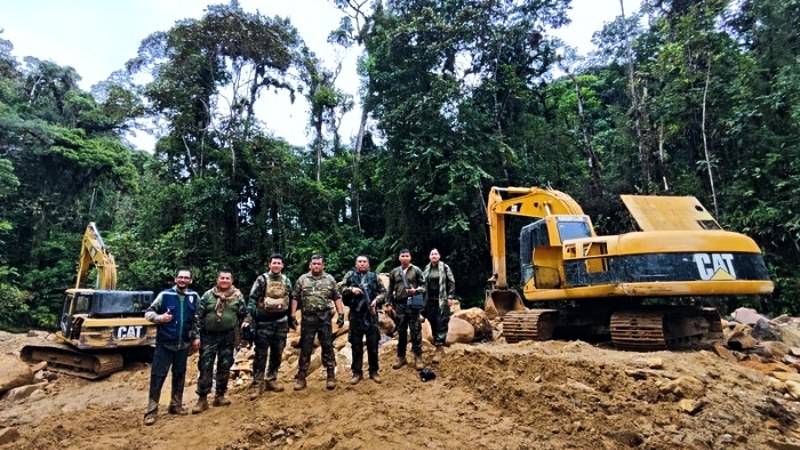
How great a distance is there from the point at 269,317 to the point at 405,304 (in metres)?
1.57

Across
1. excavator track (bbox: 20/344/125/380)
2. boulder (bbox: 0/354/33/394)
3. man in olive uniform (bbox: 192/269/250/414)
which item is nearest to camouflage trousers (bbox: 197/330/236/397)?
man in olive uniform (bbox: 192/269/250/414)

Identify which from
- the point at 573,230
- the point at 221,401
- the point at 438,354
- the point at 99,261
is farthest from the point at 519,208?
the point at 99,261

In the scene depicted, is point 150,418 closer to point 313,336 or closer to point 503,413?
point 313,336

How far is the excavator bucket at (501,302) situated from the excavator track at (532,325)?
4.81ft

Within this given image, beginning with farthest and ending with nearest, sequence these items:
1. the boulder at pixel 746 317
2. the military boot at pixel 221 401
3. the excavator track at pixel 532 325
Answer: the boulder at pixel 746 317
the excavator track at pixel 532 325
the military boot at pixel 221 401

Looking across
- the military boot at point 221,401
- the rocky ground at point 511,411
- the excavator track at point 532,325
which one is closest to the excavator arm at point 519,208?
the excavator track at point 532,325

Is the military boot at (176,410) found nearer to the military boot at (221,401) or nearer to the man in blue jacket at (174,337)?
the man in blue jacket at (174,337)

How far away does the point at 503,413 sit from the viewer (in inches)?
172

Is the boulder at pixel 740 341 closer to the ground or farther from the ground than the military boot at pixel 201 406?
farther from the ground

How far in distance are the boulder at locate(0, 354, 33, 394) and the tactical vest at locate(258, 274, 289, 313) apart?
5926mm

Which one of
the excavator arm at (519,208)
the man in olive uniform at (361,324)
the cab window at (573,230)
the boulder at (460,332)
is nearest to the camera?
the man in olive uniform at (361,324)

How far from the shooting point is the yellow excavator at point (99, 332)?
28.0 feet

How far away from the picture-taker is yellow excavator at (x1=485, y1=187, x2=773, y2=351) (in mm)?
5891

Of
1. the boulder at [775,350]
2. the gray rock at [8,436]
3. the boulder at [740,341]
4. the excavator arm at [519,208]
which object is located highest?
the excavator arm at [519,208]
